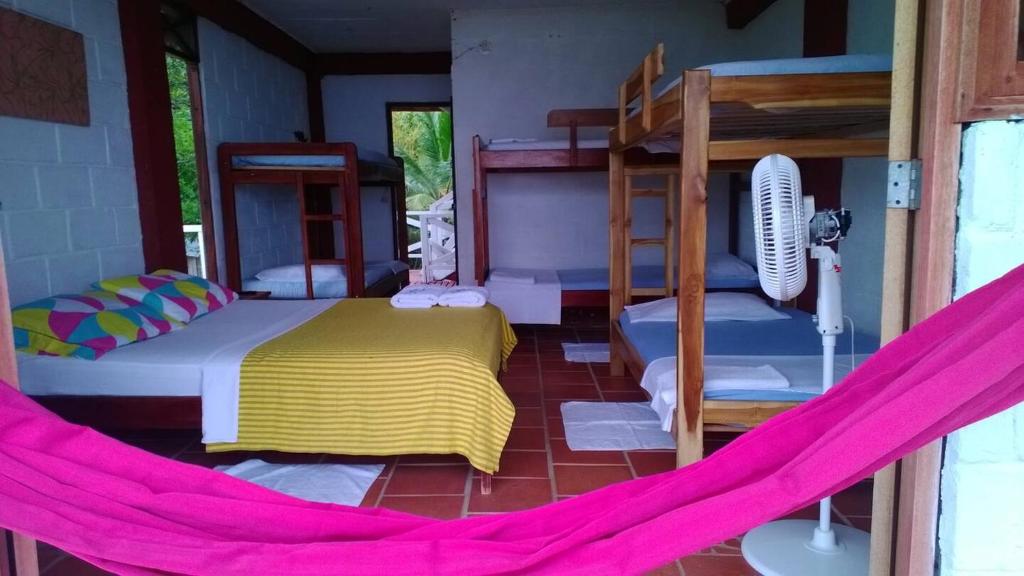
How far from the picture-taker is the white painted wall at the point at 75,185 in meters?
2.83

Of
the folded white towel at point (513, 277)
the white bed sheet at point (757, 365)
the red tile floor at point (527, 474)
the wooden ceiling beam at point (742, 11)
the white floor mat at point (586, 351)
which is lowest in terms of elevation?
the red tile floor at point (527, 474)

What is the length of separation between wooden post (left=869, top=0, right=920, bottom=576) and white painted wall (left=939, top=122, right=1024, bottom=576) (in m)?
0.09

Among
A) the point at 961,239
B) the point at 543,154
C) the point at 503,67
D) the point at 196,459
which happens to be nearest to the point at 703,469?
the point at 961,239

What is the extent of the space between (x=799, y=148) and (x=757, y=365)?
877 millimetres

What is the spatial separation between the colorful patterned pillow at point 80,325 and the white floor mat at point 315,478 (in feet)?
2.25

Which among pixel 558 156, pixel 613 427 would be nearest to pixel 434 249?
pixel 558 156

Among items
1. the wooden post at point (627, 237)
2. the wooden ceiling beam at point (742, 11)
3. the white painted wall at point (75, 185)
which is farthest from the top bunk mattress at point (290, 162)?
the wooden ceiling beam at point (742, 11)

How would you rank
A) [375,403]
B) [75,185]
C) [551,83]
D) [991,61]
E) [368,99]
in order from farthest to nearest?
[368,99] → [551,83] → [75,185] → [375,403] → [991,61]

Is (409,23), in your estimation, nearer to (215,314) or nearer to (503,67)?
(503,67)

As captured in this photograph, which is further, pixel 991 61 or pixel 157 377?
pixel 157 377

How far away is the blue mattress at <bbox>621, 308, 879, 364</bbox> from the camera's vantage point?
288 centimetres

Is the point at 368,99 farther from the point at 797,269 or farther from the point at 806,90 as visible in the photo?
the point at 797,269

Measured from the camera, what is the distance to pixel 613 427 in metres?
3.03

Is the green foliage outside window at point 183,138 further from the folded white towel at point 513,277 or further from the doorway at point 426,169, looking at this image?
the folded white towel at point 513,277
